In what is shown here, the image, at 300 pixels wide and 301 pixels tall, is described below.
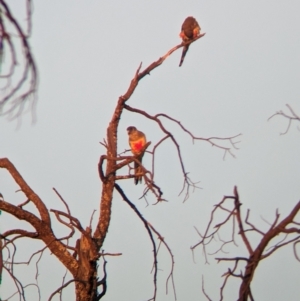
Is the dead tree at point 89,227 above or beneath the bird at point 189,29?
beneath

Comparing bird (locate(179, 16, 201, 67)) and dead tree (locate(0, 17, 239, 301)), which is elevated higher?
bird (locate(179, 16, 201, 67))

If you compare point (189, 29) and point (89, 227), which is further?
point (189, 29)

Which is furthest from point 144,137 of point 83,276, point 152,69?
point 83,276

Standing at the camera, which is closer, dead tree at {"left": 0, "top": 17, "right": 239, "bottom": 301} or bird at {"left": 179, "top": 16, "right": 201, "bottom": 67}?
dead tree at {"left": 0, "top": 17, "right": 239, "bottom": 301}

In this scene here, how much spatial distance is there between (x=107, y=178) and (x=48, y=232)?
0.61 metres

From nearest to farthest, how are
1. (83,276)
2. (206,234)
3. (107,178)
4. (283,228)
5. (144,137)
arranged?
(283,228), (206,234), (83,276), (107,178), (144,137)

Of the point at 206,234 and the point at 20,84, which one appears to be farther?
the point at 206,234

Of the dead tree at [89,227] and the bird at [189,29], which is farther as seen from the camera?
the bird at [189,29]

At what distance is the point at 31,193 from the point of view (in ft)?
14.9

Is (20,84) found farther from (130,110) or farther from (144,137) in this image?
(144,137)

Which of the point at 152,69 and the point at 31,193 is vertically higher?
the point at 152,69

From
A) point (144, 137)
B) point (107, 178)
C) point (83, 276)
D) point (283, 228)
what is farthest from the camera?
point (144, 137)

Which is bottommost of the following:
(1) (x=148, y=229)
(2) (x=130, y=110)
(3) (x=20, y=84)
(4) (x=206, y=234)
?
(3) (x=20, y=84)

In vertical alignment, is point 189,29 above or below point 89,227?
above
